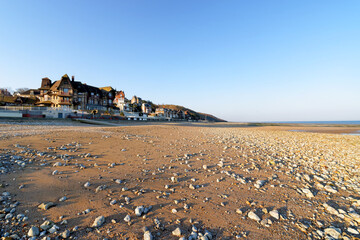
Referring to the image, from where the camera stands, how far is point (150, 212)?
13.0ft

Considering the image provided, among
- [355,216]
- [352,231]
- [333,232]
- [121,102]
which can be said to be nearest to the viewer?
[333,232]

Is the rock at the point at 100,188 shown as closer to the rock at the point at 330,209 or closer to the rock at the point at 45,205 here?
the rock at the point at 45,205

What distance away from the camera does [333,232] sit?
139 inches

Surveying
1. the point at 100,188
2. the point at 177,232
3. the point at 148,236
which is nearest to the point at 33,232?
the point at 100,188

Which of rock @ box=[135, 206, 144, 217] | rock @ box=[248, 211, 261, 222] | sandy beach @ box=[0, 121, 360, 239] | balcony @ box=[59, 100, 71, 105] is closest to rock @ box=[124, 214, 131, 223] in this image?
sandy beach @ box=[0, 121, 360, 239]

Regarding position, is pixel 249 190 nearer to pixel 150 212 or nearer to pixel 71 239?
pixel 150 212

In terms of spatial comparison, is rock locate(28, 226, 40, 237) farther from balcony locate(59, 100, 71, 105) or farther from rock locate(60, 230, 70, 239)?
balcony locate(59, 100, 71, 105)

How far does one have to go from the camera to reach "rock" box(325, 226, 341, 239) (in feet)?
11.5

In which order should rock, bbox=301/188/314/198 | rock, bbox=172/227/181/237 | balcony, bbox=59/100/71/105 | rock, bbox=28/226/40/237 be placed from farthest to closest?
balcony, bbox=59/100/71/105, rock, bbox=301/188/314/198, rock, bbox=172/227/181/237, rock, bbox=28/226/40/237

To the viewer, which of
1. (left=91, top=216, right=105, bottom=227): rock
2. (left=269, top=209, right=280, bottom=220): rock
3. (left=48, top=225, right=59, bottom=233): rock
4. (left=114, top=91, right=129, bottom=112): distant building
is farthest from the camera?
(left=114, top=91, right=129, bottom=112): distant building

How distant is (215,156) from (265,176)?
311 cm

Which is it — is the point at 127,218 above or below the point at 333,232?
above

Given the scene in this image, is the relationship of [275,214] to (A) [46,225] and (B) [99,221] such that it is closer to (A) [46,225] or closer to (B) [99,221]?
(B) [99,221]

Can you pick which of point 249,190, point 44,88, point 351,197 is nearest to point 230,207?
point 249,190
